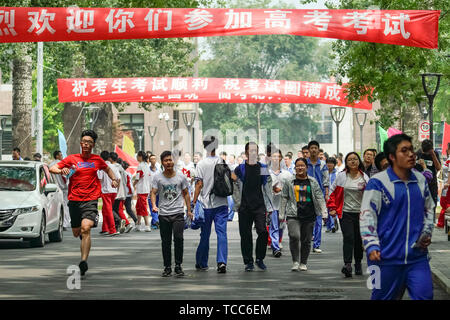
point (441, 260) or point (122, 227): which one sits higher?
point (441, 260)

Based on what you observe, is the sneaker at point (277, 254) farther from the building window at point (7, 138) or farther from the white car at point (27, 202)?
the building window at point (7, 138)

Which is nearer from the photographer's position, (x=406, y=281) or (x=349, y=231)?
(x=406, y=281)

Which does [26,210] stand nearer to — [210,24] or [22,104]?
[210,24]

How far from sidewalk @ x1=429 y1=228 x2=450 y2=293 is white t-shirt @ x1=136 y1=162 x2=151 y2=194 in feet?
24.6

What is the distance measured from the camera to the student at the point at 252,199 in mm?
15188

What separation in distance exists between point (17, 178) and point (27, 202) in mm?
885

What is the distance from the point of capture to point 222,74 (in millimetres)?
112438

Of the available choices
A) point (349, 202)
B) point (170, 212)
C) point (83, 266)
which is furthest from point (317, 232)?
point (83, 266)

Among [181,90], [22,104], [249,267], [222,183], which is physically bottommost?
[249,267]

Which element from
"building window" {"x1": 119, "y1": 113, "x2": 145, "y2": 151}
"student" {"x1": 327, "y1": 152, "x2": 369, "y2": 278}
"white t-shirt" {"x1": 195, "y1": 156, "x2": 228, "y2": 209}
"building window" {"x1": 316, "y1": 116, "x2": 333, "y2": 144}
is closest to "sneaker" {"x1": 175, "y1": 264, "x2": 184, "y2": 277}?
"white t-shirt" {"x1": 195, "y1": 156, "x2": 228, "y2": 209}

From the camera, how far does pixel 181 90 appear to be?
36344 mm
